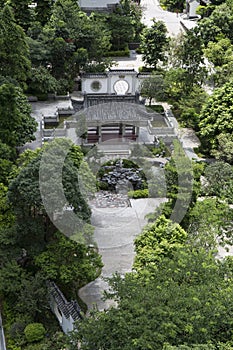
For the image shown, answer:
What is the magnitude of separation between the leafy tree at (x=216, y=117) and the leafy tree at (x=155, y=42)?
33.7ft

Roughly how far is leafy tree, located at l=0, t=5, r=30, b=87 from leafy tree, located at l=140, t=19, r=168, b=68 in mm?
11501

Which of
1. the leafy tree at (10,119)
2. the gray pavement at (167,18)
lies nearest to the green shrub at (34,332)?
the leafy tree at (10,119)

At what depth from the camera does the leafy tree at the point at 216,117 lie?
27.2 metres

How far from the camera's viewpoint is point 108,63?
3816 centimetres

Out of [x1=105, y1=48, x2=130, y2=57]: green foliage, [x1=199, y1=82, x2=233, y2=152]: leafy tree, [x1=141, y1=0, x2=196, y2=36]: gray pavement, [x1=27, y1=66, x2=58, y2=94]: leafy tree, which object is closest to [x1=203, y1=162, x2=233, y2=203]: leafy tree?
[x1=199, y1=82, x2=233, y2=152]: leafy tree

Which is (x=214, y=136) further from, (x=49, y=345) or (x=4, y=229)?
(x=49, y=345)

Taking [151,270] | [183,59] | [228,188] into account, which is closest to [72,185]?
[151,270]

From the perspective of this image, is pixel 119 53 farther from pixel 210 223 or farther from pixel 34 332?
pixel 34 332

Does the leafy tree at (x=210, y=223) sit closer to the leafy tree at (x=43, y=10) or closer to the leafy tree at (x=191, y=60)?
the leafy tree at (x=191, y=60)

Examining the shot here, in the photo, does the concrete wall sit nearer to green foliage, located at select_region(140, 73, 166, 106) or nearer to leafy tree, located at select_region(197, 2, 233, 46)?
green foliage, located at select_region(140, 73, 166, 106)

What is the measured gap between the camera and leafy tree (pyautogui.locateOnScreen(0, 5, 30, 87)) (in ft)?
94.9

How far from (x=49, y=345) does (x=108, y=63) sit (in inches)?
996

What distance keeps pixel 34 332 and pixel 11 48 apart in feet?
56.2

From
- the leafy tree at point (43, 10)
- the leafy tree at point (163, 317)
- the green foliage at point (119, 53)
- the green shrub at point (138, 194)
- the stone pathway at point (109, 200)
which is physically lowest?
the stone pathway at point (109, 200)
